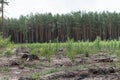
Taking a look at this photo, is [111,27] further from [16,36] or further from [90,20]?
[16,36]

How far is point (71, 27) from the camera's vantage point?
85625 millimetres

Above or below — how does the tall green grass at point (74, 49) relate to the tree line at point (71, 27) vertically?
below

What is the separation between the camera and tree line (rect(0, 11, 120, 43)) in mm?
84000

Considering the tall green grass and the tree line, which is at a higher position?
the tree line

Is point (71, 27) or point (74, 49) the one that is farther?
point (71, 27)

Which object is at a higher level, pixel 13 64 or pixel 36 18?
pixel 36 18

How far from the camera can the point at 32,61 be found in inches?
299

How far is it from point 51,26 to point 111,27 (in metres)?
17.2

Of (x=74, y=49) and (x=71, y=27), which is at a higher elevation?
(x=71, y=27)

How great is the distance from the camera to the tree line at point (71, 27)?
8400cm

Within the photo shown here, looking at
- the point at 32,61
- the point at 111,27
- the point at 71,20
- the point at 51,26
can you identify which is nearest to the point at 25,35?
the point at 51,26

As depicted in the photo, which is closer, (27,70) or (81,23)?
(27,70)

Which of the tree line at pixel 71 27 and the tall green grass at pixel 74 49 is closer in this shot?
the tall green grass at pixel 74 49

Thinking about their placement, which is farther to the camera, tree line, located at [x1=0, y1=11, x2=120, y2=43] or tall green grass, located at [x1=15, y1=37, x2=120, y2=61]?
tree line, located at [x1=0, y1=11, x2=120, y2=43]
